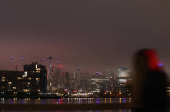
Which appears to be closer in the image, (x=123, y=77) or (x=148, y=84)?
(x=148, y=84)

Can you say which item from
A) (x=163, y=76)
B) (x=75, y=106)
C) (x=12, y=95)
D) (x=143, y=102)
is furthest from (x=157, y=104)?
(x=12, y=95)

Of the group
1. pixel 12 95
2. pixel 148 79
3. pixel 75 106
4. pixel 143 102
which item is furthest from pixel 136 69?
pixel 12 95

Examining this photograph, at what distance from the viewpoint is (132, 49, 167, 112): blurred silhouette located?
2.28m

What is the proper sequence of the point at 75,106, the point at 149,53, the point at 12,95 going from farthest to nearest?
the point at 12,95
the point at 75,106
the point at 149,53

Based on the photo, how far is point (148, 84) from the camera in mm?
2340

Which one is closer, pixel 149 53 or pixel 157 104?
pixel 157 104

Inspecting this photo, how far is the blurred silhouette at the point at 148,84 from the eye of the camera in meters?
2.28

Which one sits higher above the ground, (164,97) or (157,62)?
(157,62)

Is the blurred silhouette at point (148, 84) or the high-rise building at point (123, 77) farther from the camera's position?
the high-rise building at point (123, 77)

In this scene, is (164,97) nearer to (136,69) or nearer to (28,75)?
(136,69)

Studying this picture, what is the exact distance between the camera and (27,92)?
192 m

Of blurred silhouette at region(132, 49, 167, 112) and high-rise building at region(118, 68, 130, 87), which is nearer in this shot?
blurred silhouette at region(132, 49, 167, 112)

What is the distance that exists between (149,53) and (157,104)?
0.46 metres

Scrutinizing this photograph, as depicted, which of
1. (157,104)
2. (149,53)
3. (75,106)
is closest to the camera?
(157,104)
